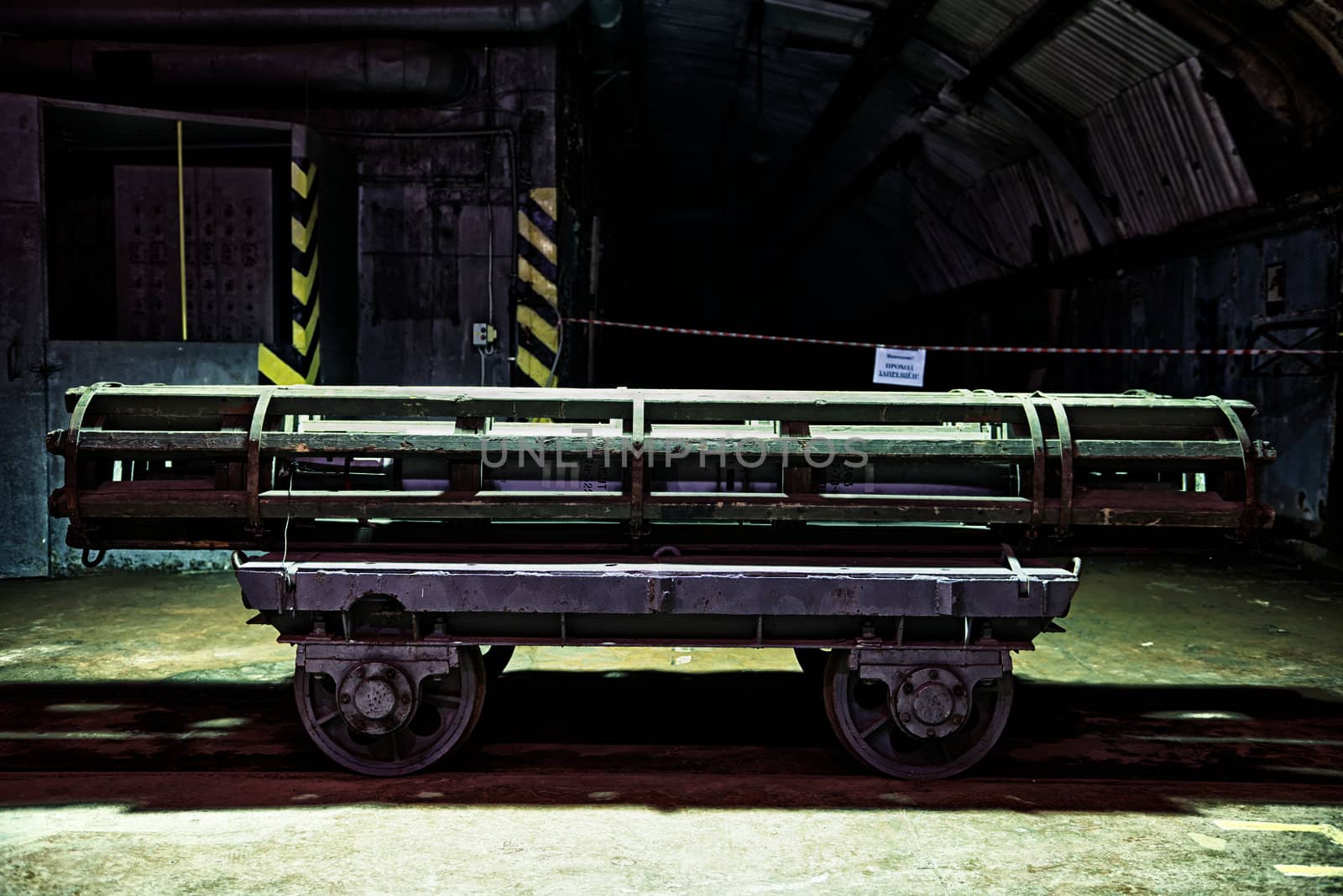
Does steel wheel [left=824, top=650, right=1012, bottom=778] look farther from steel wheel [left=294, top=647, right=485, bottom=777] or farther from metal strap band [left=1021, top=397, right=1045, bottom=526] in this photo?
→ steel wheel [left=294, top=647, right=485, bottom=777]

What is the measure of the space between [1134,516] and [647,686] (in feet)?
9.21

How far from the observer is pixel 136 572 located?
8.34 meters

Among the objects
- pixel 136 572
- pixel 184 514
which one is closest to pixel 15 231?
pixel 136 572

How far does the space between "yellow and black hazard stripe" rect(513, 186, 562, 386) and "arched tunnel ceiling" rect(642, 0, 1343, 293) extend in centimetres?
264

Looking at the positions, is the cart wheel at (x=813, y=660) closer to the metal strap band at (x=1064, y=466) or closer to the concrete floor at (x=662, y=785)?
the concrete floor at (x=662, y=785)

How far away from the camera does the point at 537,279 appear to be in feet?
30.3

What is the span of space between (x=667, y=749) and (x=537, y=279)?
5.85m

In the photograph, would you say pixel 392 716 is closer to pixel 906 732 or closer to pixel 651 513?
pixel 651 513

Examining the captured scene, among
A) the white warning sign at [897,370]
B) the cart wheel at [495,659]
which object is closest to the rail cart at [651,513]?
the cart wheel at [495,659]

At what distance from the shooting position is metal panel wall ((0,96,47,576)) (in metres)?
7.77

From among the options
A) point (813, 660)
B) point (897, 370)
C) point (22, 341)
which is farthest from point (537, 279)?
point (813, 660)

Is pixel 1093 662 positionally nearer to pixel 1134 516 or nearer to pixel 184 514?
pixel 1134 516

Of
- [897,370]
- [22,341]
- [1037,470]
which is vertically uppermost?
[22,341]

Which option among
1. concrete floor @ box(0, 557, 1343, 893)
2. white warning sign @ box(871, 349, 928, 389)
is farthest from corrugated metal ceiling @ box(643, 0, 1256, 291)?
concrete floor @ box(0, 557, 1343, 893)
